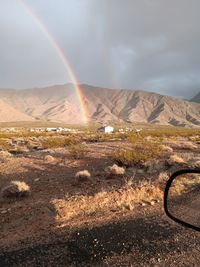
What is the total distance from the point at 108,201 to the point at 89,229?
2.32 m

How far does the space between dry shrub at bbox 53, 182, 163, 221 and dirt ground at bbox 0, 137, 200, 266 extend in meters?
0.03

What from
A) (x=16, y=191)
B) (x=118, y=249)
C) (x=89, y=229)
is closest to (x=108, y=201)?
(x=89, y=229)

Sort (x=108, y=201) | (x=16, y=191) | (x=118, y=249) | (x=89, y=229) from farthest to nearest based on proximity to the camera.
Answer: (x=16, y=191) < (x=108, y=201) < (x=89, y=229) < (x=118, y=249)

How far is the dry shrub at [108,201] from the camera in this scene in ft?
32.7

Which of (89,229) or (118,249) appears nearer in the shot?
(118,249)

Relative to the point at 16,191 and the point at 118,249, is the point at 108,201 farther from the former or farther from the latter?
the point at 118,249

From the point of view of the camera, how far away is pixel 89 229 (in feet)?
28.0

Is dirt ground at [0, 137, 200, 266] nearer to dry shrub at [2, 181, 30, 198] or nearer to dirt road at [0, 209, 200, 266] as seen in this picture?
dirt road at [0, 209, 200, 266]

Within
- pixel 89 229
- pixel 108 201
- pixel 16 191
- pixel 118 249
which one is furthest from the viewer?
pixel 16 191

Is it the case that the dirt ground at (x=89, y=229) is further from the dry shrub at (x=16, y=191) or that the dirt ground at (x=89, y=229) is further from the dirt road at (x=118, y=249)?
the dry shrub at (x=16, y=191)

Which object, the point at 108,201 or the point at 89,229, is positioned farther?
the point at 108,201

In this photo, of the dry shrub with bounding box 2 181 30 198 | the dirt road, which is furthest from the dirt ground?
the dry shrub with bounding box 2 181 30 198

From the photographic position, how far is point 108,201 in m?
10.8

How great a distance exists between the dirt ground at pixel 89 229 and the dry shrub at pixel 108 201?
0.03m
